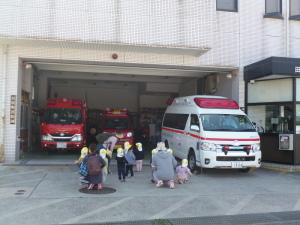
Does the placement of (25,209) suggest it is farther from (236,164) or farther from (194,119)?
(194,119)

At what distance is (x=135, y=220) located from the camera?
5.93 meters

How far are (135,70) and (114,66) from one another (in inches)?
53.2

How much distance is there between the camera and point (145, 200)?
7.24 m

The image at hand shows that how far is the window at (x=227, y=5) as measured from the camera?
1320cm

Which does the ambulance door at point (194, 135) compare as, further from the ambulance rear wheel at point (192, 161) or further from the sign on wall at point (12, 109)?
the sign on wall at point (12, 109)

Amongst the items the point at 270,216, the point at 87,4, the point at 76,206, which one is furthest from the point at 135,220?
the point at 87,4

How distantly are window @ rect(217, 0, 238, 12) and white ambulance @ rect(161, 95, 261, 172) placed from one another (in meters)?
4.33

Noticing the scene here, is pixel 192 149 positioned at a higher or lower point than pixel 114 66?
lower

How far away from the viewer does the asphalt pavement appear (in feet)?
19.8

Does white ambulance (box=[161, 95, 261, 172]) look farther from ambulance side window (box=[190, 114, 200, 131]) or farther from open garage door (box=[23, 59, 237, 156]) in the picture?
open garage door (box=[23, 59, 237, 156])

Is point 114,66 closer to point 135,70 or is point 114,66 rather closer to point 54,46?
point 135,70

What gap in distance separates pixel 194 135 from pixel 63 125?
634 cm

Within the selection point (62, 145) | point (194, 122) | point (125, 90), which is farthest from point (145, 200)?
point (125, 90)

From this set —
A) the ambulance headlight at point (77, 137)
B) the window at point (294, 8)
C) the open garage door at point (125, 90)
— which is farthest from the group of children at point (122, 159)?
the window at point (294, 8)
